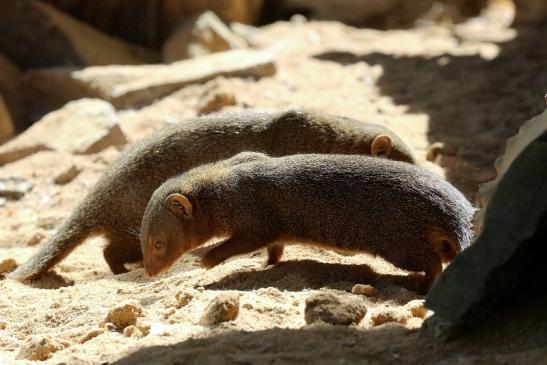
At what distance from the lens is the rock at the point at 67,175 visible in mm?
5762

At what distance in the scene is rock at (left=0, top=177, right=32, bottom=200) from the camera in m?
5.72

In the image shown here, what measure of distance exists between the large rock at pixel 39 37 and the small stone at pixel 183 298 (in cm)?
525

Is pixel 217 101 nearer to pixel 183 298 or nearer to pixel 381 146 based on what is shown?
pixel 381 146

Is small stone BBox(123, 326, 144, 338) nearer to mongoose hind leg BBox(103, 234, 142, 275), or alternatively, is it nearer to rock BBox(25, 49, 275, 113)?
mongoose hind leg BBox(103, 234, 142, 275)

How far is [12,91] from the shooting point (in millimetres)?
7457

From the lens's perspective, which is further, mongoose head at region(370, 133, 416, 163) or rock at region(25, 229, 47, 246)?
rock at region(25, 229, 47, 246)

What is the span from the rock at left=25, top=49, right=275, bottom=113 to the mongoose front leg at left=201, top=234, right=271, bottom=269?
3.49 m

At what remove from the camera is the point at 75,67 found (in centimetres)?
770

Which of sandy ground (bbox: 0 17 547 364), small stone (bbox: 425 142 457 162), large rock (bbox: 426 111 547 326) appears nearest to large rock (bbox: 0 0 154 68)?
sandy ground (bbox: 0 17 547 364)

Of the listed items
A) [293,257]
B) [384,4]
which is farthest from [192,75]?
[384,4]

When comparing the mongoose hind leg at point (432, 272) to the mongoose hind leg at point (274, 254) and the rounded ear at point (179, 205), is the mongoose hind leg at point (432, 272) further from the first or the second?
the rounded ear at point (179, 205)

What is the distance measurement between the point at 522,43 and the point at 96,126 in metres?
4.67

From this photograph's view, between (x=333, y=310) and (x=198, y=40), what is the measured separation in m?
6.15

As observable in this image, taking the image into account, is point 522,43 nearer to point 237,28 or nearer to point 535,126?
point 237,28
